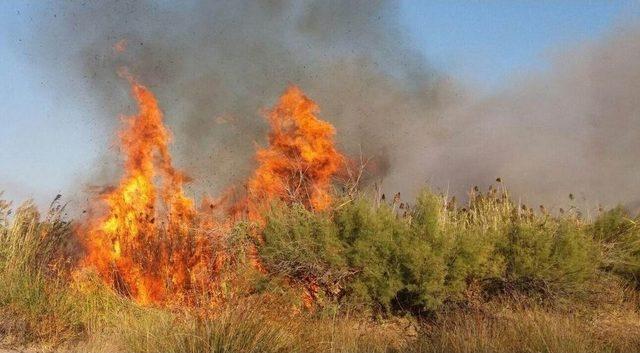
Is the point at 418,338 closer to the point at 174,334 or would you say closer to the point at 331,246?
the point at 331,246

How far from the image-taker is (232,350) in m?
7.57

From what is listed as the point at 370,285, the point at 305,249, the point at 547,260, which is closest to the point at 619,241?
the point at 547,260

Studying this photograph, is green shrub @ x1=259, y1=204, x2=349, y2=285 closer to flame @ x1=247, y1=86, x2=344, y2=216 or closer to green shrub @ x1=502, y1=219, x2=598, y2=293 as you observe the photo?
flame @ x1=247, y1=86, x2=344, y2=216

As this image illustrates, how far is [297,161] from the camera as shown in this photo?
1329 cm

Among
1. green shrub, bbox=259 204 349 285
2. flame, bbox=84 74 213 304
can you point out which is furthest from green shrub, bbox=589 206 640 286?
flame, bbox=84 74 213 304

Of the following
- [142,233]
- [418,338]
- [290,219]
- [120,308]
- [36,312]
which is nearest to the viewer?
[418,338]

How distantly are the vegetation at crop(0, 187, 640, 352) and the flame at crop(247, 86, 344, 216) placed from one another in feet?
2.00

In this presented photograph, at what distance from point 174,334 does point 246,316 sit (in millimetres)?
870

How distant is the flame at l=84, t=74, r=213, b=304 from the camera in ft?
40.6

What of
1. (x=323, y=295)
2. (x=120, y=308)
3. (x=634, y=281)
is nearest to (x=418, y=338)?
(x=323, y=295)

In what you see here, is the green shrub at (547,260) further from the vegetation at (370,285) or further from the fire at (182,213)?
the fire at (182,213)

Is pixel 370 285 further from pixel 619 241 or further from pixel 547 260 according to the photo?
pixel 619 241

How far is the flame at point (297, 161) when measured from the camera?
1288 centimetres

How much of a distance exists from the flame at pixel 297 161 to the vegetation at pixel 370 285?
24.0 inches
